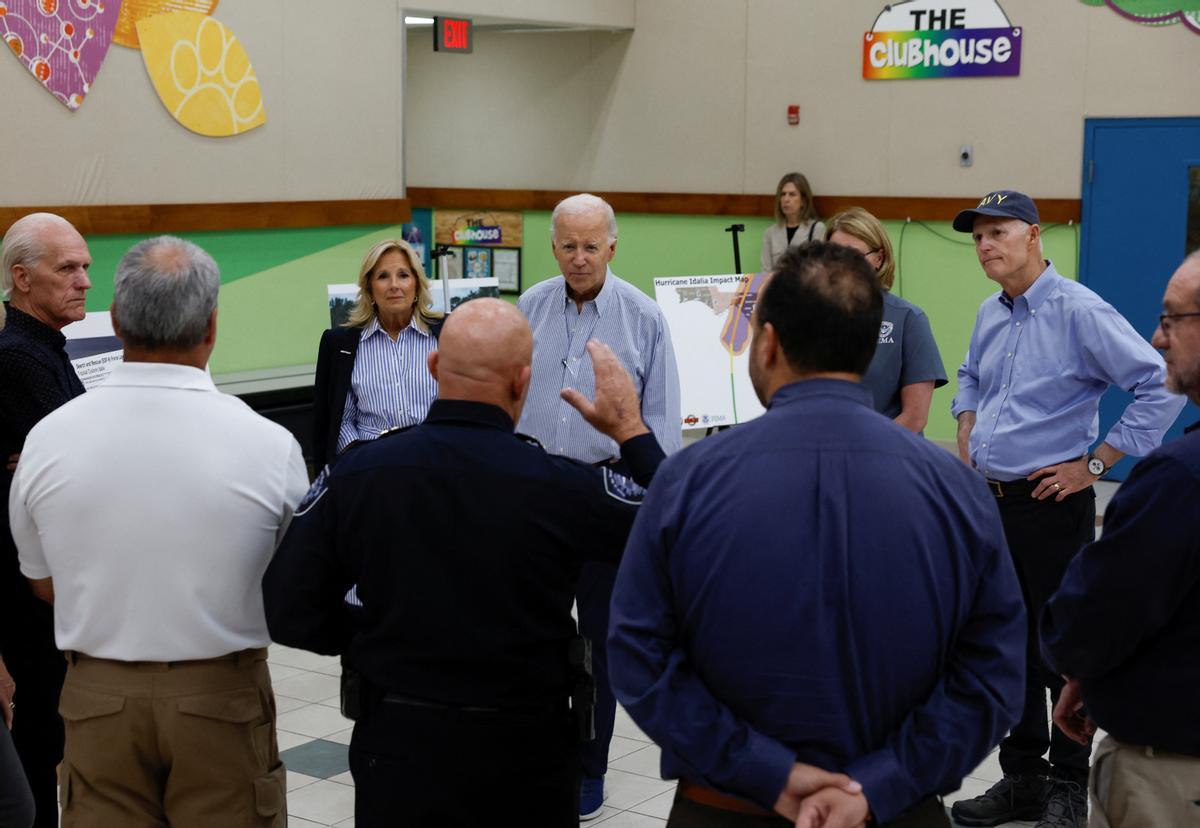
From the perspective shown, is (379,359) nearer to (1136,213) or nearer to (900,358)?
(900,358)

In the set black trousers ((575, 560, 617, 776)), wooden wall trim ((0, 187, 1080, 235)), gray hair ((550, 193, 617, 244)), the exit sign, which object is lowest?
black trousers ((575, 560, 617, 776))

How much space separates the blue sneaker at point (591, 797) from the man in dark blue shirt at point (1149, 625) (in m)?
2.05

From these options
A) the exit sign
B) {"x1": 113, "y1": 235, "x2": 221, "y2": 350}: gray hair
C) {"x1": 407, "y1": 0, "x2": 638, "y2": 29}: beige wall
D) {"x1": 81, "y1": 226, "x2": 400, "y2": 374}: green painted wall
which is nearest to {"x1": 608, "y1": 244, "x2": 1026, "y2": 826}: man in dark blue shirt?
{"x1": 113, "y1": 235, "x2": 221, "y2": 350}: gray hair

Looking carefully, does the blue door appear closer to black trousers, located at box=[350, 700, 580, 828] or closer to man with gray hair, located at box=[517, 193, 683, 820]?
man with gray hair, located at box=[517, 193, 683, 820]

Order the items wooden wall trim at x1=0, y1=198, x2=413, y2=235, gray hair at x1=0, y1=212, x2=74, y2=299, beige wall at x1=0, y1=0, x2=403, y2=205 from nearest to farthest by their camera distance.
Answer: gray hair at x1=0, y1=212, x2=74, y2=299
beige wall at x1=0, y1=0, x2=403, y2=205
wooden wall trim at x1=0, y1=198, x2=413, y2=235

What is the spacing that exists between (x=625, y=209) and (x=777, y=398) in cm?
977

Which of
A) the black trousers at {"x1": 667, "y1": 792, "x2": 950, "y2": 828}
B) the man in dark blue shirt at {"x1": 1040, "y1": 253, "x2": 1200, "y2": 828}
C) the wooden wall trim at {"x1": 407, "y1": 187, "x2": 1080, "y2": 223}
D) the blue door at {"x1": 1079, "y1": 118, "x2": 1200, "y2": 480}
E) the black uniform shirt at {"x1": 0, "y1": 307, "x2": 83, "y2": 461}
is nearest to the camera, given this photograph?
the black trousers at {"x1": 667, "y1": 792, "x2": 950, "y2": 828}

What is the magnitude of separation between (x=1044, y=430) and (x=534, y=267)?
847 centimetres

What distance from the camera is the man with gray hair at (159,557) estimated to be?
2666 mm

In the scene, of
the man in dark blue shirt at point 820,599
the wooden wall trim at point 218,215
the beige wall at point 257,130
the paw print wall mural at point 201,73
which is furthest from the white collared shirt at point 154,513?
the paw print wall mural at point 201,73

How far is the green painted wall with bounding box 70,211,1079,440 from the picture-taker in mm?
8453

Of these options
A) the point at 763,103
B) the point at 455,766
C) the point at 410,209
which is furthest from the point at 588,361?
the point at 763,103

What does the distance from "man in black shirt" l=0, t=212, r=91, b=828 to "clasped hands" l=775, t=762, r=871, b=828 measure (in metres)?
2.14

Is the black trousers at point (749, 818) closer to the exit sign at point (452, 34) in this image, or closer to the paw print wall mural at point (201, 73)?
the paw print wall mural at point (201, 73)
